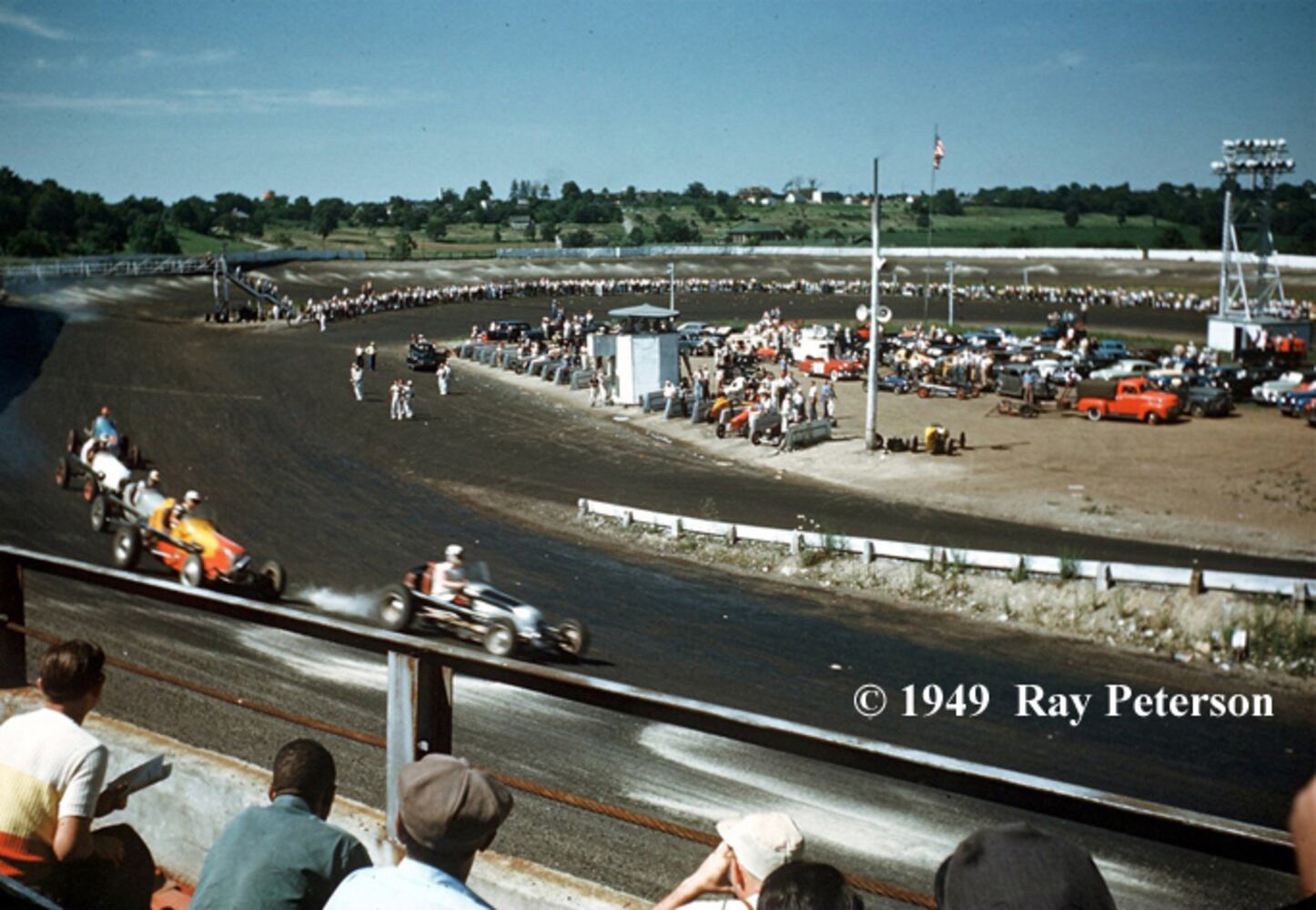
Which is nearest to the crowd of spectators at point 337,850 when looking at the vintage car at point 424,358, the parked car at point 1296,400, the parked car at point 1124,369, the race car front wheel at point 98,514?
the race car front wheel at point 98,514

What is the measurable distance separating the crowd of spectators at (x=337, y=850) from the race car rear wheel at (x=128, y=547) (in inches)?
549

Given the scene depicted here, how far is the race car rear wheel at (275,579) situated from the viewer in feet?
52.8

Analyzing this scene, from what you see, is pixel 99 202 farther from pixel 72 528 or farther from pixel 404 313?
pixel 72 528

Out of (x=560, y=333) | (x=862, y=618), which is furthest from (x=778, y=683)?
(x=560, y=333)

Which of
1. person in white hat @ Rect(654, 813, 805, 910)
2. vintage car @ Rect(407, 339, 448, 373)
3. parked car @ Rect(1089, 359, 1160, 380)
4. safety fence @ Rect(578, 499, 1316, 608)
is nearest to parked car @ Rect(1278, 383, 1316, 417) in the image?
parked car @ Rect(1089, 359, 1160, 380)

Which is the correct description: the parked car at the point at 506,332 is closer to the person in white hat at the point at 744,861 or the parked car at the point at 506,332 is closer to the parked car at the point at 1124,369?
the parked car at the point at 1124,369

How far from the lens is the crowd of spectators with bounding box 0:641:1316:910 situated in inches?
82.4

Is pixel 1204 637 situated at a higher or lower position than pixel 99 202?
lower

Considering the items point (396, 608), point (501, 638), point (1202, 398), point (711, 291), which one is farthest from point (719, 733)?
point (711, 291)

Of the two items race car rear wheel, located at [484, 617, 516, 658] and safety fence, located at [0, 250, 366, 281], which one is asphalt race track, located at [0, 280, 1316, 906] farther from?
safety fence, located at [0, 250, 366, 281]

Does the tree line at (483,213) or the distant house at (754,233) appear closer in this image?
the tree line at (483,213)

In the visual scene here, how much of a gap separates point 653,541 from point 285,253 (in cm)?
5578

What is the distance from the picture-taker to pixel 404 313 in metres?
61.5

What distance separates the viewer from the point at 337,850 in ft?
10.4
